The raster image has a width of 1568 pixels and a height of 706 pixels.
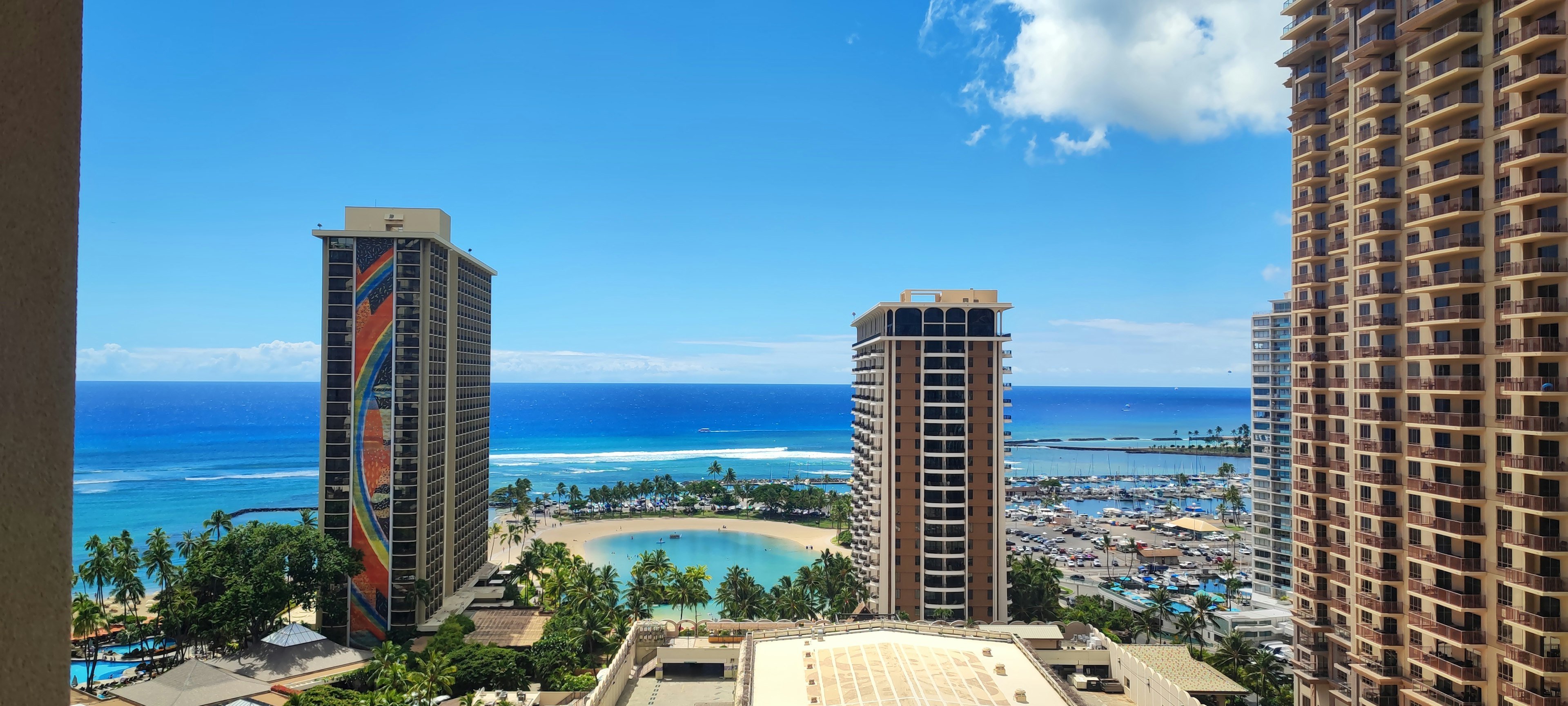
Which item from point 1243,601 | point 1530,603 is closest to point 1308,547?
point 1530,603

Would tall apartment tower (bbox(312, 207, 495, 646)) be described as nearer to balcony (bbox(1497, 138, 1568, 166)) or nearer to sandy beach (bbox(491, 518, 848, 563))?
sandy beach (bbox(491, 518, 848, 563))

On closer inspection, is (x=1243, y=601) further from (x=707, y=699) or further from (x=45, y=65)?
(x=45, y=65)

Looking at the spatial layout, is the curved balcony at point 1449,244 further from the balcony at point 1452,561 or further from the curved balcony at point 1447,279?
the balcony at point 1452,561

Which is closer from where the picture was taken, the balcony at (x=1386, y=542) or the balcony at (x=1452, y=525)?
the balcony at (x=1452, y=525)

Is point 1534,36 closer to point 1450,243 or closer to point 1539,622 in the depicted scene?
point 1450,243

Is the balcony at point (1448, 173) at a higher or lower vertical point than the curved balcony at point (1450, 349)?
higher

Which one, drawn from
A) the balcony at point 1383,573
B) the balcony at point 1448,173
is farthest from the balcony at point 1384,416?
the balcony at point 1448,173
